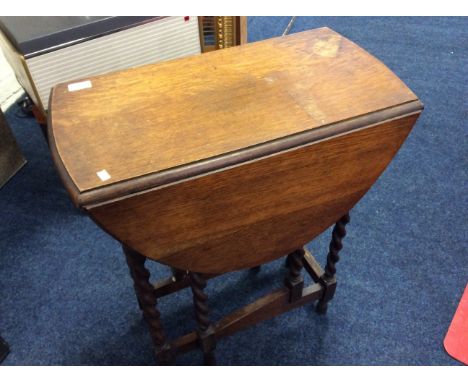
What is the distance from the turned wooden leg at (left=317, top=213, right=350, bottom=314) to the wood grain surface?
0.40 ft

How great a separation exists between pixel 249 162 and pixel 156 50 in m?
0.94

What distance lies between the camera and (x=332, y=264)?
4.12 ft

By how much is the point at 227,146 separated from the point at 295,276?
1.87 ft

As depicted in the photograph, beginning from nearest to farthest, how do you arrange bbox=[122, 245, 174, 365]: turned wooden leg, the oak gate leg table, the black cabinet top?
the oak gate leg table < bbox=[122, 245, 174, 365]: turned wooden leg < the black cabinet top

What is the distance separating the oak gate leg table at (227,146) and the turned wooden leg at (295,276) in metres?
0.16

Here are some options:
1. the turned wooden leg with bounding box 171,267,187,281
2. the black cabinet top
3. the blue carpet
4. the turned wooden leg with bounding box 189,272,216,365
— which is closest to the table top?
the turned wooden leg with bounding box 189,272,216,365

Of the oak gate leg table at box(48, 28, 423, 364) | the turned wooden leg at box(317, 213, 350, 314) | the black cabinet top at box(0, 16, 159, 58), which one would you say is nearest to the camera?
the oak gate leg table at box(48, 28, 423, 364)

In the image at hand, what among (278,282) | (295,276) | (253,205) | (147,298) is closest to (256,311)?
(295,276)

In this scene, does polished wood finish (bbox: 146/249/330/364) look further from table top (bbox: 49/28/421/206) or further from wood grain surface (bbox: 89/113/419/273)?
table top (bbox: 49/28/421/206)

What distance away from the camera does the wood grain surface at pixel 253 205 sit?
30.6 inches

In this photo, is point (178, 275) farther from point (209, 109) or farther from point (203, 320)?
point (209, 109)

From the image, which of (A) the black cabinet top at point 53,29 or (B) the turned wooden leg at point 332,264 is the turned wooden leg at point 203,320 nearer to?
(B) the turned wooden leg at point 332,264

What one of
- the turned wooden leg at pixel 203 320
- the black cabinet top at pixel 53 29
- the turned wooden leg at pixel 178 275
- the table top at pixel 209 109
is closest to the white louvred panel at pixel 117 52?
the black cabinet top at pixel 53 29

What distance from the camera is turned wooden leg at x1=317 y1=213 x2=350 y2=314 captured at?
1.15m
